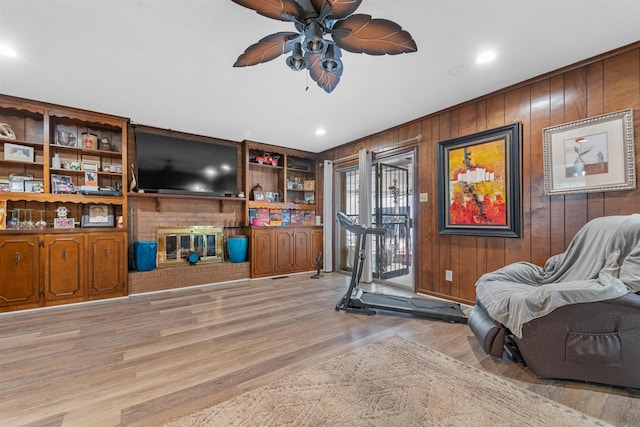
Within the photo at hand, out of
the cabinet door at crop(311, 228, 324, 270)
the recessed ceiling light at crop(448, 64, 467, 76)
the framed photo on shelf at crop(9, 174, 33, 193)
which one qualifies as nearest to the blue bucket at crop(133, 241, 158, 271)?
the framed photo on shelf at crop(9, 174, 33, 193)

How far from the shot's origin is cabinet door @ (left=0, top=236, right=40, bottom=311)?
3.06 m

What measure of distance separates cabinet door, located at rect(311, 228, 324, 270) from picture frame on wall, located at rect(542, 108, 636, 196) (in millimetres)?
3735

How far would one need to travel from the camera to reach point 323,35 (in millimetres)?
1726

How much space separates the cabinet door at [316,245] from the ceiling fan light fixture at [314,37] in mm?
4042

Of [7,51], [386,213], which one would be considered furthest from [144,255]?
[386,213]

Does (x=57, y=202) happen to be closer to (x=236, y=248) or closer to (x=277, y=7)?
(x=236, y=248)

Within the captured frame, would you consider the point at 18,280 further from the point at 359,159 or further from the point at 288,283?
the point at 359,159

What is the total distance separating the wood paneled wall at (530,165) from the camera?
2.30m

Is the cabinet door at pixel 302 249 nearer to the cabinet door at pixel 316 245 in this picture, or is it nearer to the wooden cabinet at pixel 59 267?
the cabinet door at pixel 316 245

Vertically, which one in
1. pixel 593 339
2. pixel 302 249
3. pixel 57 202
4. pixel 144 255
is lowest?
pixel 593 339

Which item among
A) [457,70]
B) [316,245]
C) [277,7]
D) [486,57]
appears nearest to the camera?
[277,7]

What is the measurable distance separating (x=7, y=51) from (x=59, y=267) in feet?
7.69

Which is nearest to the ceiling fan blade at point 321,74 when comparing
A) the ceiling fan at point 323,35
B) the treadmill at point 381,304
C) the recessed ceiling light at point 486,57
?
the ceiling fan at point 323,35

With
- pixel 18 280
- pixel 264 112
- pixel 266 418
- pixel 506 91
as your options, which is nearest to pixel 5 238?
pixel 18 280
